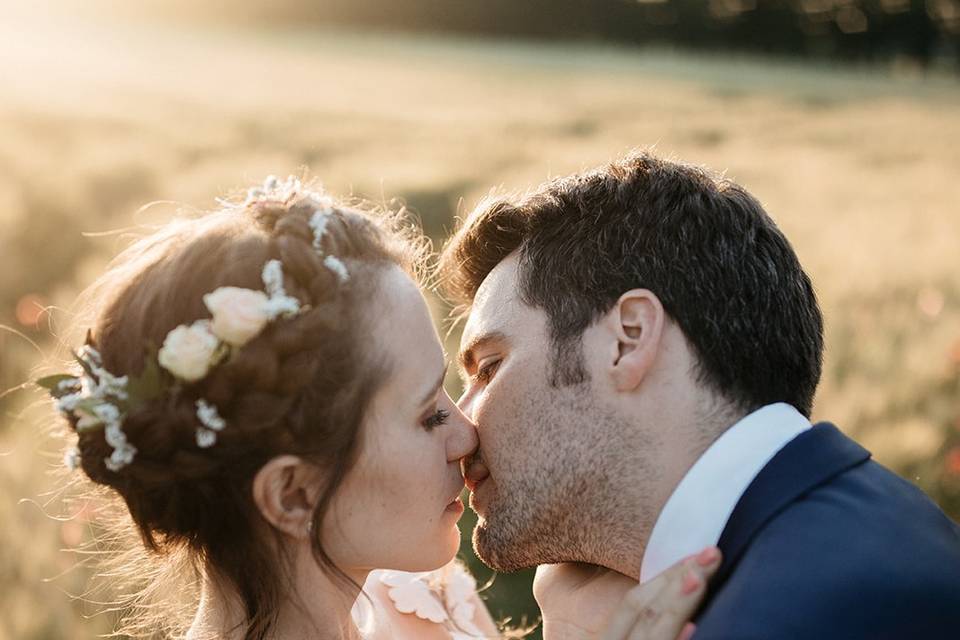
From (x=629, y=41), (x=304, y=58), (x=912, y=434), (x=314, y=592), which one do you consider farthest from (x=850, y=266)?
(x=629, y=41)

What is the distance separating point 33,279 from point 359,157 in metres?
6.13

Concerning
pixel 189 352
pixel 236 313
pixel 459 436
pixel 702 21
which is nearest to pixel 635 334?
pixel 459 436

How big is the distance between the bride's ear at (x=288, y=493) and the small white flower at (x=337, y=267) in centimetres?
47

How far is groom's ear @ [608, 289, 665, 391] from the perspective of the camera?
322cm

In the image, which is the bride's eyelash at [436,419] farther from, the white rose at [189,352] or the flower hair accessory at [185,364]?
the white rose at [189,352]

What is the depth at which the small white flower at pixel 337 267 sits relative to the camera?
2.96 meters

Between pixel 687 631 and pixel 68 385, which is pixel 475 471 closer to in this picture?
pixel 687 631

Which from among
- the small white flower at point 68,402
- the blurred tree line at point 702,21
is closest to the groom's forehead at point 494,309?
the small white flower at point 68,402

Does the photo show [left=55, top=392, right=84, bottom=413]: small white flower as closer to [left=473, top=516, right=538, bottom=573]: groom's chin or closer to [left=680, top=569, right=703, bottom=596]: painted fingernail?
[left=473, top=516, right=538, bottom=573]: groom's chin

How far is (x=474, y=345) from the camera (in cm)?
358

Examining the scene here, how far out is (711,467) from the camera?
10.1 feet

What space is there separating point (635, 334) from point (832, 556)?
916mm

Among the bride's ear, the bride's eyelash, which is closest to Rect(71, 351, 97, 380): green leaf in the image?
the bride's ear

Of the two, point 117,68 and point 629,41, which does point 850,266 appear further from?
point 629,41
